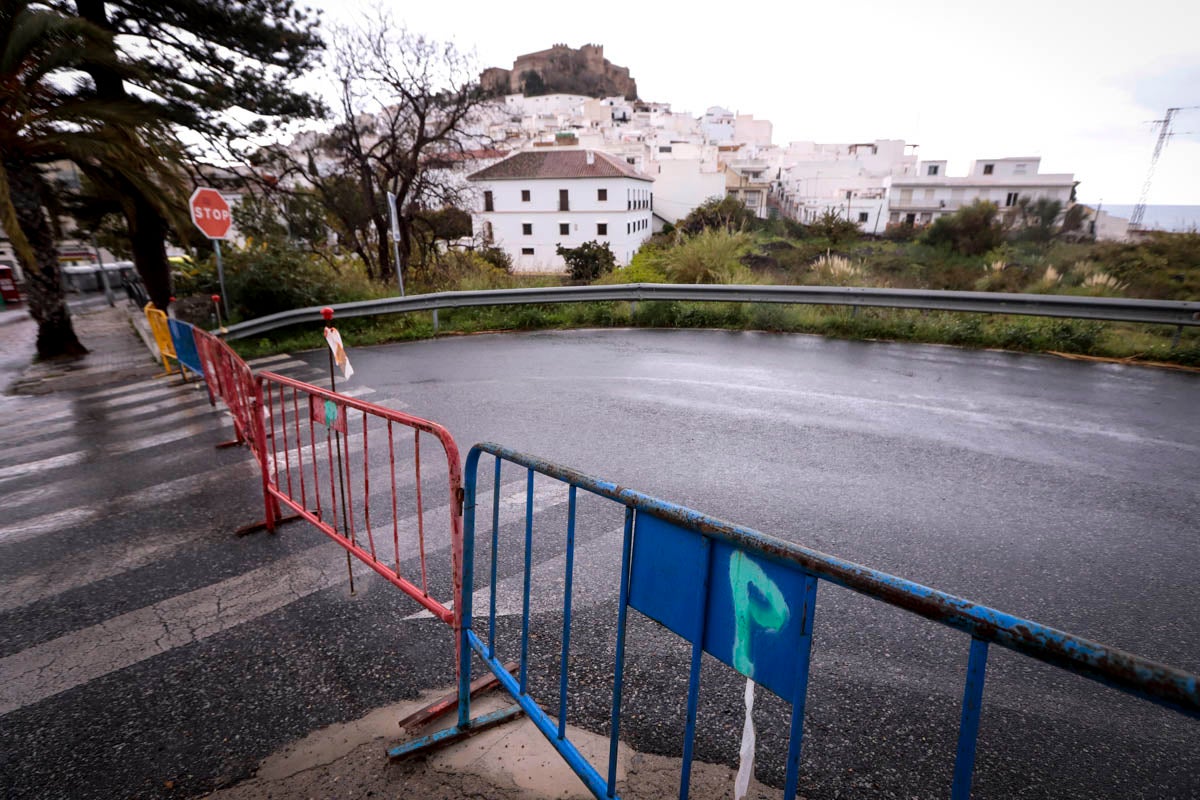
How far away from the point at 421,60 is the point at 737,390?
23.0 m

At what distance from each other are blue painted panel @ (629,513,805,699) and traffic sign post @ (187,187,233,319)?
39.7 feet

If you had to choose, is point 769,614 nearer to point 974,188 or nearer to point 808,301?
point 808,301

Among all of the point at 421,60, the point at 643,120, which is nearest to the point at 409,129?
the point at 421,60

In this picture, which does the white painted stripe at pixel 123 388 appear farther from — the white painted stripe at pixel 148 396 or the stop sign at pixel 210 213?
the stop sign at pixel 210 213

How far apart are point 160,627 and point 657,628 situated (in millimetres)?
2925

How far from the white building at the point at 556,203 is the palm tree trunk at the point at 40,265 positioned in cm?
5350

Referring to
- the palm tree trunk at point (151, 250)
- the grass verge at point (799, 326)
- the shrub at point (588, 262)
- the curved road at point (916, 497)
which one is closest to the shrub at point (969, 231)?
the shrub at point (588, 262)

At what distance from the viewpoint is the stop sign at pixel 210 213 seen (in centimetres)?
1106

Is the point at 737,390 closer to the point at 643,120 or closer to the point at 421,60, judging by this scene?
the point at 421,60

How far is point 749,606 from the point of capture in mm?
1535

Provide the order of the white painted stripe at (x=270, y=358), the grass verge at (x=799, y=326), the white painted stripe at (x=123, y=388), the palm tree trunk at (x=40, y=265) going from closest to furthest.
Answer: the white painted stripe at (x=123, y=388) → the grass verge at (x=799, y=326) → the palm tree trunk at (x=40, y=265) → the white painted stripe at (x=270, y=358)

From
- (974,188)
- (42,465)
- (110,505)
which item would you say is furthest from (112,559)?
(974,188)

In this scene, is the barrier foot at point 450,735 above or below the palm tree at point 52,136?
below

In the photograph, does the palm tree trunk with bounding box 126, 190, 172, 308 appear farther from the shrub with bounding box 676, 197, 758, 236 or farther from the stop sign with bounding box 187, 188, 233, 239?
the shrub with bounding box 676, 197, 758, 236
